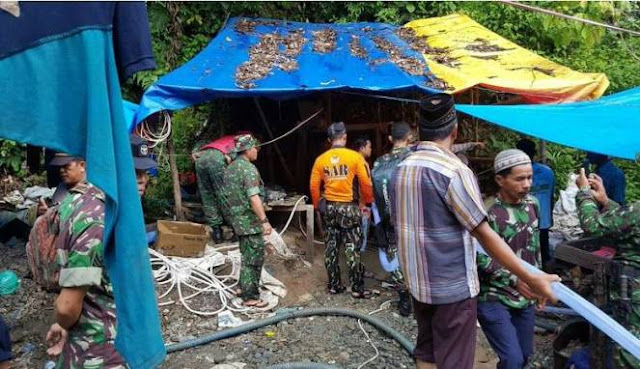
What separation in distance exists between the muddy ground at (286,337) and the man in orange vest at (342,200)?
0.38 metres

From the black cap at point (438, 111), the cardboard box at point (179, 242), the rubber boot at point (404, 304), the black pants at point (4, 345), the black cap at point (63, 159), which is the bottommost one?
the rubber boot at point (404, 304)

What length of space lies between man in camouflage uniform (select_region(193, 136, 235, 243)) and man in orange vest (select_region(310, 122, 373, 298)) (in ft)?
5.10

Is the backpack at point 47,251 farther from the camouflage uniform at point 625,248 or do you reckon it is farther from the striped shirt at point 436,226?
the camouflage uniform at point 625,248

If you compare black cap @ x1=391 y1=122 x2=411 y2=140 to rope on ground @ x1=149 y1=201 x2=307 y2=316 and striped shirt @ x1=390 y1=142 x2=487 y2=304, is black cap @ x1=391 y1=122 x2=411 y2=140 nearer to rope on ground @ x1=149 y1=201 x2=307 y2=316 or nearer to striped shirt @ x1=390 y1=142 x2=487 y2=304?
rope on ground @ x1=149 y1=201 x2=307 y2=316

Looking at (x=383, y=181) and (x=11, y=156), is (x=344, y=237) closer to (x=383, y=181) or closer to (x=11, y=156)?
(x=383, y=181)

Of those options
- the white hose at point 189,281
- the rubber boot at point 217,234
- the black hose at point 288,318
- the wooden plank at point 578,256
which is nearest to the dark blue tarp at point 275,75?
the white hose at point 189,281

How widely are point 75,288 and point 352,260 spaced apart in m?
4.31

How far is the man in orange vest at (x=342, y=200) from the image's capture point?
617cm

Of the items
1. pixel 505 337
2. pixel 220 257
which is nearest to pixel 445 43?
pixel 220 257

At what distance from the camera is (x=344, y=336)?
5191mm

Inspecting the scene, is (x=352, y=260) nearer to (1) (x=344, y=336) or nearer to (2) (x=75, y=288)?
(1) (x=344, y=336)

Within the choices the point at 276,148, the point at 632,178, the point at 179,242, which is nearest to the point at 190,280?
the point at 179,242

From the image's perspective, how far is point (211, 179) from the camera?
24.4ft

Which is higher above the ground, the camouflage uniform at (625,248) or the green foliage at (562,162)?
the camouflage uniform at (625,248)
